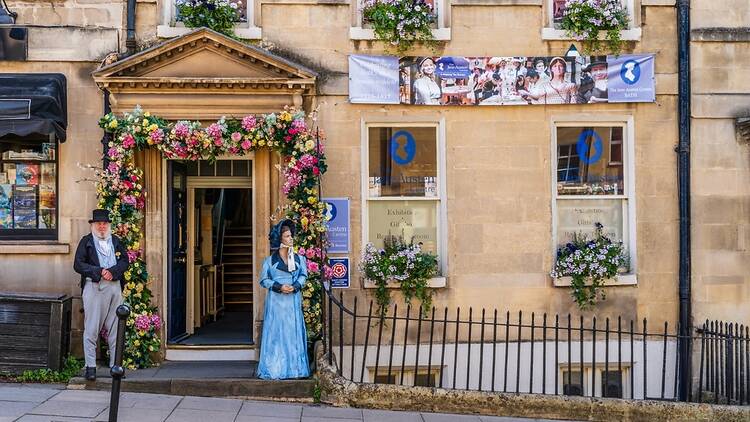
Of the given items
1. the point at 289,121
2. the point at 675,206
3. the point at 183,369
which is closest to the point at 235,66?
the point at 289,121

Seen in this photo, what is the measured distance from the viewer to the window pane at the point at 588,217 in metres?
10.5

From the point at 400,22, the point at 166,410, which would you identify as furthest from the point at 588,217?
the point at 166,410

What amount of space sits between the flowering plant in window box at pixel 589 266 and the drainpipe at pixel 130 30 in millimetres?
6364

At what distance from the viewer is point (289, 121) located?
30.7 feet

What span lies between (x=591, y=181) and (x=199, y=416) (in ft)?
20.3

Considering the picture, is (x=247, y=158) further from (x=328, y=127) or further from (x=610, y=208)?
(x=610, y=208)

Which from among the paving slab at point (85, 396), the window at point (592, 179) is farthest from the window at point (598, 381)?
the paving slab at point (85, 396)

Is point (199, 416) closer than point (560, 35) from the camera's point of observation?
Yes

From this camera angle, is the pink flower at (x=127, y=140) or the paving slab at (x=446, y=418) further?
the pink flower at (x=127, y=140)

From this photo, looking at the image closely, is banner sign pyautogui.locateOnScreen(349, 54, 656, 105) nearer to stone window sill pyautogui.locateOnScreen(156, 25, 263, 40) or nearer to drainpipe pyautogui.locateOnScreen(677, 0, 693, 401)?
drainpipe pyautogui.locateOnScreen(677, 0, 693, 401)

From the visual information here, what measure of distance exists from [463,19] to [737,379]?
5.87 meters

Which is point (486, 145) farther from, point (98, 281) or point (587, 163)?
point (98, 281)

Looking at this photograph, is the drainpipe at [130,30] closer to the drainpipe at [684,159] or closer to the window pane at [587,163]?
the window pane at [587,163]

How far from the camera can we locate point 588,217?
10492 mm
